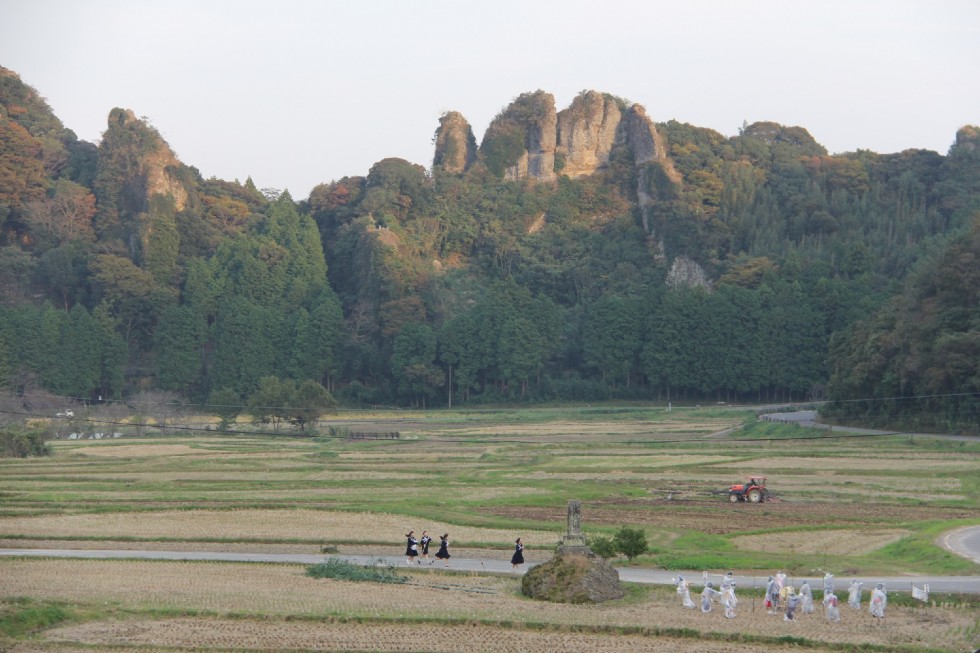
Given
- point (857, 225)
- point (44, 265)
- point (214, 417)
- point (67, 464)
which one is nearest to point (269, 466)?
point (67, 464)

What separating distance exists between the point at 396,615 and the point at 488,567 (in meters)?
5.87

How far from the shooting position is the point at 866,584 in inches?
1046

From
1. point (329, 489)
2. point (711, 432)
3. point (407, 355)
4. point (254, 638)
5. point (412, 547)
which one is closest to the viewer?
point (254, 638)

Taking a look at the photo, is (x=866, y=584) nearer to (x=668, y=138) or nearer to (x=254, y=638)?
(x=254, y=638)

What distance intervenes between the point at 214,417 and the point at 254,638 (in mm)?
60981

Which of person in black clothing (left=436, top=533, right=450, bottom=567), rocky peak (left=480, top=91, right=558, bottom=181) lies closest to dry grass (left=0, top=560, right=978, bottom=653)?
person in black clothing (left=436, top=533, right=450, bottom=567)

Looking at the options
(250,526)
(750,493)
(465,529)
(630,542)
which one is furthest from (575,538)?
(750,493)

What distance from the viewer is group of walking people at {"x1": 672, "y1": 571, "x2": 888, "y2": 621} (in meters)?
23.9

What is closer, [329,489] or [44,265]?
[329,489]

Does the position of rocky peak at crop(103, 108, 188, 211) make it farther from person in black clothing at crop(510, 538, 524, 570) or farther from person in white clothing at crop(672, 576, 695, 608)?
person in white clothing at crop(672, 576, 695, 608)

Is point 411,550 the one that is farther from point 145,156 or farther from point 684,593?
point 145,156

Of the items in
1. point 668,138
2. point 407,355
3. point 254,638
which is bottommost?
point 254,638

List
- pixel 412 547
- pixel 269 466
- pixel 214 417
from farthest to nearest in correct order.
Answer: pixel 214 417, pixel 269 466, pixel 412 547

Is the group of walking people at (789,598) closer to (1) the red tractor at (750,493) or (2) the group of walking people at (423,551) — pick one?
(2) the group of walking people at (423,551)
